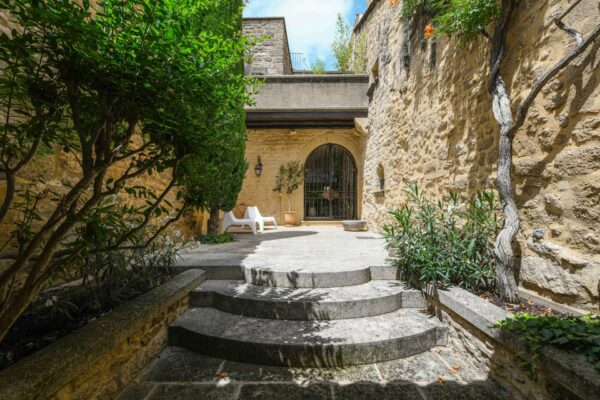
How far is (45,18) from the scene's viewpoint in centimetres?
104

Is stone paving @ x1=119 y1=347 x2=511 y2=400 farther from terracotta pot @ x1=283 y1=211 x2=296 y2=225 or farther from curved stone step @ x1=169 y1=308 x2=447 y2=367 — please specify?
terracotta pot @ x1=283 y1=211 x2=296 y2=225

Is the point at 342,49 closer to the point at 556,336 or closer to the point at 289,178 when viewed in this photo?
the point at 289,178

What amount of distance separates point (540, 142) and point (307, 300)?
228 cm

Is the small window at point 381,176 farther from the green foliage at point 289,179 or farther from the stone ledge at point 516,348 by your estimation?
the stone ledge at point 516,348

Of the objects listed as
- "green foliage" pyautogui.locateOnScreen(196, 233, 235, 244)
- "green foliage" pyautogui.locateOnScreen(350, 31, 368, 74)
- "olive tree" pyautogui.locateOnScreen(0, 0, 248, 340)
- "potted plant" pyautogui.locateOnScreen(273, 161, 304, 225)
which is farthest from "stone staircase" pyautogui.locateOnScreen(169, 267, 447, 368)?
"green foliage" pyautogui.locateOnScreen(350, 31, 368, 74)

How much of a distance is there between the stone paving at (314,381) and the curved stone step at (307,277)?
33.7 inches

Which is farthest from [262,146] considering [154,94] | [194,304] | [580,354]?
[580,354]

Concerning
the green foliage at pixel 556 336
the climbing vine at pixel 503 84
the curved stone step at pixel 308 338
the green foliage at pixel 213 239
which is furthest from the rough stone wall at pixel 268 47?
the green foliage at pixel 556 336

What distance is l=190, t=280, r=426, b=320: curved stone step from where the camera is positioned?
2.31 meters

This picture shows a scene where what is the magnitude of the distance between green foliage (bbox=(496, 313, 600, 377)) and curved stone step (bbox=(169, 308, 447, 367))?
68 cm

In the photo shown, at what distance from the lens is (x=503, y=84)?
2578 millimetres

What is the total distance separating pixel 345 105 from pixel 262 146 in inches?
124

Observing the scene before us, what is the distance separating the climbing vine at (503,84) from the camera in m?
2.07

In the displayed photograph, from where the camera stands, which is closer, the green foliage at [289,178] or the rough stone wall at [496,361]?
the rough stone wall at [496,361]
